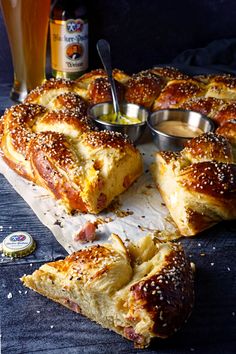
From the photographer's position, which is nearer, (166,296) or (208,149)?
(166,296)

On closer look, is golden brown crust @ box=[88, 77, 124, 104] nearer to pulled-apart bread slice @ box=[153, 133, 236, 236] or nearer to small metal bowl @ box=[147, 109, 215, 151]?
small metal bowl @ box=[147, 109, 215, 151]

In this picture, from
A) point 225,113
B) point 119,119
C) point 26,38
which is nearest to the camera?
point 225,113

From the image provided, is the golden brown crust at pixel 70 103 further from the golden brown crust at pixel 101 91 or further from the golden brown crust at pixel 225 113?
the golden brown crust at pixel 225 113

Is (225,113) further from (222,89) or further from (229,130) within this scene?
(222,89)

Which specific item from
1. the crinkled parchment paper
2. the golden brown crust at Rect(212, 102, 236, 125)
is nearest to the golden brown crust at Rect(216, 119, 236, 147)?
the golden brown crust at Rect(212, 102, 236, 125)

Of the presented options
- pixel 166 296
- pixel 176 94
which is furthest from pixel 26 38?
pixel 166 296

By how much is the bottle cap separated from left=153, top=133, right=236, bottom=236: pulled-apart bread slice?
0.67 meters

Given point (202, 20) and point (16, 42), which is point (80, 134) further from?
point (202, 20)

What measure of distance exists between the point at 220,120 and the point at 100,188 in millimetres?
914

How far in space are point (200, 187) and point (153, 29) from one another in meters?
2.07

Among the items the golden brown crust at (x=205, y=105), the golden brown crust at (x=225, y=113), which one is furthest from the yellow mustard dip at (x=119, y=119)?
the golden brown crust at (x=225, y=113)

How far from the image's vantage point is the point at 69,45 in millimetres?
3504

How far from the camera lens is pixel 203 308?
1.93m

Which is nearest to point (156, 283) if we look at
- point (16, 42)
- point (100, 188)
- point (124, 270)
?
point (124, 270)
